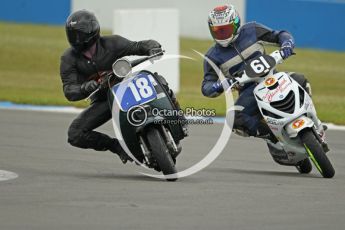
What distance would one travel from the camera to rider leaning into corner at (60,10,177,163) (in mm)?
9008

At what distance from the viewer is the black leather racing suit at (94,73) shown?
9.23 meters

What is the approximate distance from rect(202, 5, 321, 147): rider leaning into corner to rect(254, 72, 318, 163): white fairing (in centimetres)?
25

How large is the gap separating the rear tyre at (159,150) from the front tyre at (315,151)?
1298 mm

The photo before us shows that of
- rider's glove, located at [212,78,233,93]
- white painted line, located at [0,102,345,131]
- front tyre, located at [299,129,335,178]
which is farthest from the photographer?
white painted line, located at [0,102,345,131]

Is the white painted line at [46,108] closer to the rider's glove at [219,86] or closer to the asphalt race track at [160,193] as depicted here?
the asphalt race track at [160,193]

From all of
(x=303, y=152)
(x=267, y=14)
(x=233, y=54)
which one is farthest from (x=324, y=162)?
(x=267, y=14)

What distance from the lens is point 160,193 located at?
315 inches

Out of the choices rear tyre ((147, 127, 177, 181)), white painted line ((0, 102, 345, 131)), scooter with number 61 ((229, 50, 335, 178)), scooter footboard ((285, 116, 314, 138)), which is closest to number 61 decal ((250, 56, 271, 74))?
scooter with number 61 ((229, 50, 335, 178))

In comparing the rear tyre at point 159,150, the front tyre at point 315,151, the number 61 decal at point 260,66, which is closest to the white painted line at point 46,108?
the number 61 decal at point 260,66

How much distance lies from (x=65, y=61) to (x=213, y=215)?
289 cm

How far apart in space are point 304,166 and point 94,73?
2.27 metres

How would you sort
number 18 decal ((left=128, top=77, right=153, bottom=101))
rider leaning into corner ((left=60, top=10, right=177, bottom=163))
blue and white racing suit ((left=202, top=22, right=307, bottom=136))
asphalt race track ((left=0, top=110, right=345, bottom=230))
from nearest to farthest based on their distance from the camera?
asphalt race track ((left=0, top=110, right=345, bottom=230))
number 18 decal ((left=128, top=77, right=153, bottom=101))
rider leaning into corner ((left=60, top=10, right=177, bottom=163))
blue and white racing suit ((left=202, top=22, right=307, bottom=136))

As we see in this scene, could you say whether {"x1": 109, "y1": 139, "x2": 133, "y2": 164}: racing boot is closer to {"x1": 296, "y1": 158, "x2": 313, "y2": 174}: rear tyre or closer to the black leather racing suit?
the black leather racing suit

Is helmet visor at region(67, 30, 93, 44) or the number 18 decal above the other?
helmet visor at region(67, 30, 93, 44)
